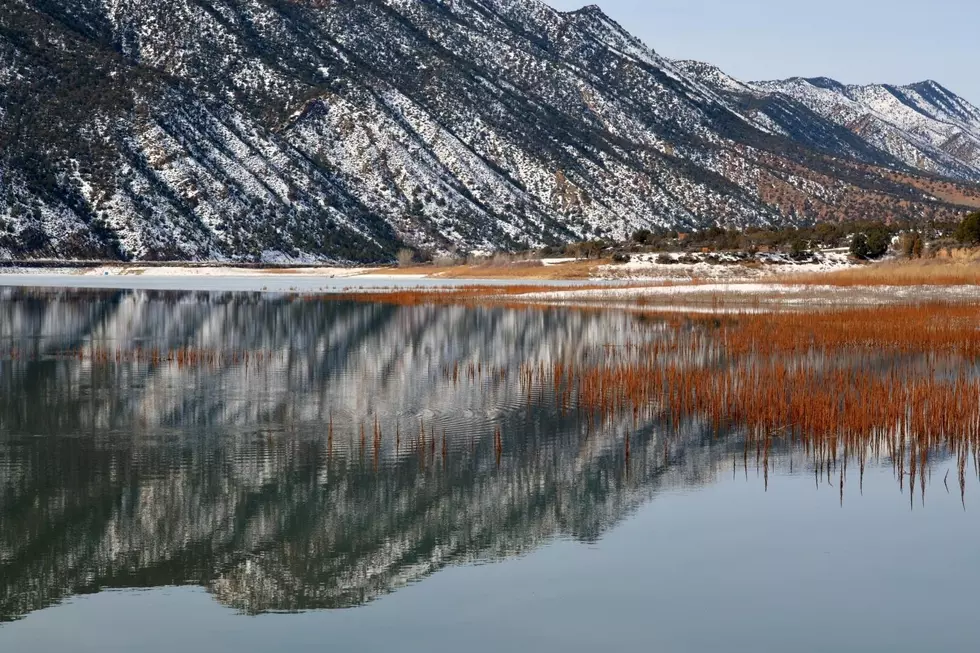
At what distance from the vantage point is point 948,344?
103 feet

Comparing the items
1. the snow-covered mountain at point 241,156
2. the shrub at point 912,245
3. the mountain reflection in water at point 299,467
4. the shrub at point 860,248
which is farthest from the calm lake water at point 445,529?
the snow-covered mountain at point 241,156

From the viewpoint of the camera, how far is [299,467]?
16969 millimetres

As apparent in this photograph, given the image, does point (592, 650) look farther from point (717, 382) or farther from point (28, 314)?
point (28, 314)

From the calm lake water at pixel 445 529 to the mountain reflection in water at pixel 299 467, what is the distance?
0.06 m

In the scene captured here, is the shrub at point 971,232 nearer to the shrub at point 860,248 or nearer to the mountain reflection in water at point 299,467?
the shrub at point 860,248

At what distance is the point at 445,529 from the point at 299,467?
13.1ft

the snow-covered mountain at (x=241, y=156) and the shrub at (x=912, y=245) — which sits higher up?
the snow-covered mountain at (x=241, y=156)

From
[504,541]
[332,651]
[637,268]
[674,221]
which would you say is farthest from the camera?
[674,221]

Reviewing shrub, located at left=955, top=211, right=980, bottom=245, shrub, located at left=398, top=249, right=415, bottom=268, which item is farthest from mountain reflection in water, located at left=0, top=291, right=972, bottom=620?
shrub, located at left=398, top=249, right=415, bottom=268

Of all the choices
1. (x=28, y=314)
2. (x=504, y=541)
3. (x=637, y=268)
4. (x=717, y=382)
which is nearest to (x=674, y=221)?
(x=637, y=268)

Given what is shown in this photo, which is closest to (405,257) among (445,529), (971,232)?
(971,232)

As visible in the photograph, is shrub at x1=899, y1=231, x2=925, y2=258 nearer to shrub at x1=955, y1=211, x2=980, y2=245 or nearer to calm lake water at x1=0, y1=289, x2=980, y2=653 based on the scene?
shrub at x1=955, y1=211, x2=980, y2=245

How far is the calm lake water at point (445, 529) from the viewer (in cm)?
1048

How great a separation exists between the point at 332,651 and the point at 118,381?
59.9 feet
